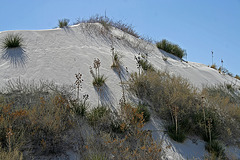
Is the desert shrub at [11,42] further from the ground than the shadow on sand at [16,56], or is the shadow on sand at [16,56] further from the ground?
the desert shrub at [11,42]

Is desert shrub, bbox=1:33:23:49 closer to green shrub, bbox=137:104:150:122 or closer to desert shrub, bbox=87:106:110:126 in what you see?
desert shrub, bbox=87:106:110:126

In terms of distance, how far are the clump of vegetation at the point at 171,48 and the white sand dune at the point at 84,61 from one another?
2.59 feet

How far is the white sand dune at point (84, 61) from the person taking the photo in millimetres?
6426

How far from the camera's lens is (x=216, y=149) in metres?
5.37

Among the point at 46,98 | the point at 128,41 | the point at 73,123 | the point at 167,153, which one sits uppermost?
the point at 128,41

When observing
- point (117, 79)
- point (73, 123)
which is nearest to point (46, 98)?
point (73, 123)

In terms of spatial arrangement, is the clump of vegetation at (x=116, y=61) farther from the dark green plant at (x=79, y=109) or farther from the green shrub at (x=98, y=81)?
the dark green plant at (x=79, y=109)

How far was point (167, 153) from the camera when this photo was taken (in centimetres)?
507

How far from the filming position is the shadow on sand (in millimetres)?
7140

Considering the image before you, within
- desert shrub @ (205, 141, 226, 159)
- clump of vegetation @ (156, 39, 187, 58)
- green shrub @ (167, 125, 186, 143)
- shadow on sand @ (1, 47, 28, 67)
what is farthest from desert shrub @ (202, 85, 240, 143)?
clump of vegetation @ (156, 39, 187, 58)

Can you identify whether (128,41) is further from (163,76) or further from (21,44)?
Result: (21,44)

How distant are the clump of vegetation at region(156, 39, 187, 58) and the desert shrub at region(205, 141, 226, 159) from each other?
7.85 meters

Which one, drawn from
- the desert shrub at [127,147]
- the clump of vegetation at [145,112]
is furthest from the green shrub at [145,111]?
the desert shrub at [127,147]

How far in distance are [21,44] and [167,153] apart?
6.04 meters
